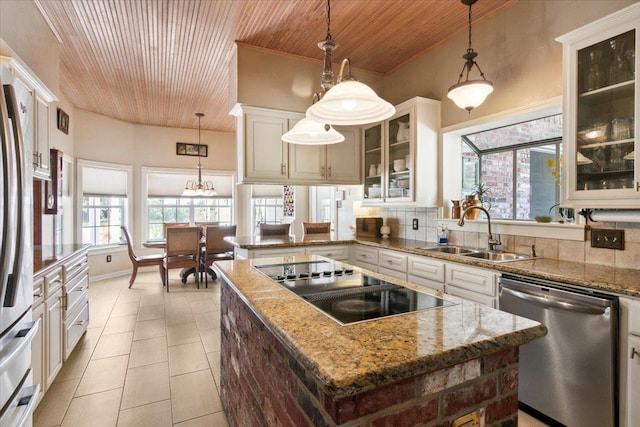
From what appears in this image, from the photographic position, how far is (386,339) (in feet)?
2.79

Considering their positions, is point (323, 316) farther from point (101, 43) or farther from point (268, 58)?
point (101, 43)

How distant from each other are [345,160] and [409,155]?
0.91 m

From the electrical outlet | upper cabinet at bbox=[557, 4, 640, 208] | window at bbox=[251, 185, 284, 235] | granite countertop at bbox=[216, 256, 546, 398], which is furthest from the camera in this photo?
window at bbox=[251, 185, 284, 235]

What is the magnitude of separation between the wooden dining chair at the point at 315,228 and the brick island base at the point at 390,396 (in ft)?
10.2

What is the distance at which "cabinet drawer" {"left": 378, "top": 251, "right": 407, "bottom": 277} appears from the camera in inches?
119

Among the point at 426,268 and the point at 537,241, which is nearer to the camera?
the point at 537,241

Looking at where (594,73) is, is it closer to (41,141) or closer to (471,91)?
(471,91)

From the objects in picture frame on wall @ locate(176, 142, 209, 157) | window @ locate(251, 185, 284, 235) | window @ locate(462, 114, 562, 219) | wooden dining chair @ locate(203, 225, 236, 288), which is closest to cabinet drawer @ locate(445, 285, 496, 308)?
window @ locate(462, 114, 562, 219)

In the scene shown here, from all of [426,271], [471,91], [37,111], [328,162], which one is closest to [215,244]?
[328,162]

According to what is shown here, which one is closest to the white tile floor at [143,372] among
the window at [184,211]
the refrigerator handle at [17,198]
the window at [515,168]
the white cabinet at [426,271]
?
the white cabinet at [426,271]

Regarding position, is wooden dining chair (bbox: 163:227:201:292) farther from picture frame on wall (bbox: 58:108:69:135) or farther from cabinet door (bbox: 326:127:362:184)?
cabinet door (bbox: 326:127:362:184)

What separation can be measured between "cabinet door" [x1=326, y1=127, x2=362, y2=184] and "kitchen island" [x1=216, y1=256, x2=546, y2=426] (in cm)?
291

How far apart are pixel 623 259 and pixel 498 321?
5.76ft

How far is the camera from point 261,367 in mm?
1207
